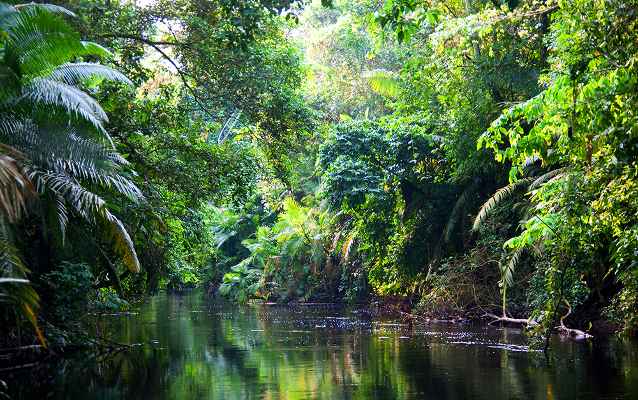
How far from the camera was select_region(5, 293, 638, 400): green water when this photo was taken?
30.9 feet

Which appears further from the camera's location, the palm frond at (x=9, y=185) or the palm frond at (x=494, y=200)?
the palm frond at (x=494, y=200)

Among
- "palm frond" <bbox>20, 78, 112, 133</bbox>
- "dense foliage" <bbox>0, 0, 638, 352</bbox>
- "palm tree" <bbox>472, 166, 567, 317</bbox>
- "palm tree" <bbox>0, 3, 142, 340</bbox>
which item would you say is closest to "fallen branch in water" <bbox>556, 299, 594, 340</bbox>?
"dense foliage" <bbox>0, 0, 638, 352</bbox>

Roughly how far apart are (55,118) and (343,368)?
526cm

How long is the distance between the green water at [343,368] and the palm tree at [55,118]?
187 cm

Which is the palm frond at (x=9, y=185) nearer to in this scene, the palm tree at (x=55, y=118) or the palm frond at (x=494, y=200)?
the palm tree at (x=55, y=118)

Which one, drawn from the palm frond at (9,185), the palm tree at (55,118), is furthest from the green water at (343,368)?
the palm frond at (9,185)

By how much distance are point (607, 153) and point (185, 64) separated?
10159 millimetres

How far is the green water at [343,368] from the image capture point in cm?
942

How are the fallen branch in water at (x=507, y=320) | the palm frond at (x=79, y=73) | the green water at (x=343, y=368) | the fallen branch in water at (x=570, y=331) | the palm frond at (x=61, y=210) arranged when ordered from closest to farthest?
the green water at (x=343, y=368) → the palm frond at (x=61, y=210) → the palm frond at (x=79, y=73) → the fallen branch in water at (x=570, y=331) → the fallen branch in water at (x=507, y=320)

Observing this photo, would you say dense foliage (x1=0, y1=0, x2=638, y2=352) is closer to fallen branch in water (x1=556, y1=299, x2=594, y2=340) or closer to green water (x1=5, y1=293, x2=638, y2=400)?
fallen branch in water (x1=556, y1=299, x2=594, y2=340)

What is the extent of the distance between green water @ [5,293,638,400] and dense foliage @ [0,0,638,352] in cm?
97

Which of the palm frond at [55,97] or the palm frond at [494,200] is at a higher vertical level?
the palm frond at [55,97]

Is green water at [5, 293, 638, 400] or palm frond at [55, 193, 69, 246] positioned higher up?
palm frond at [55, 193, 69, 246]

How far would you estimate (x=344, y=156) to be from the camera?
22.8 metres
